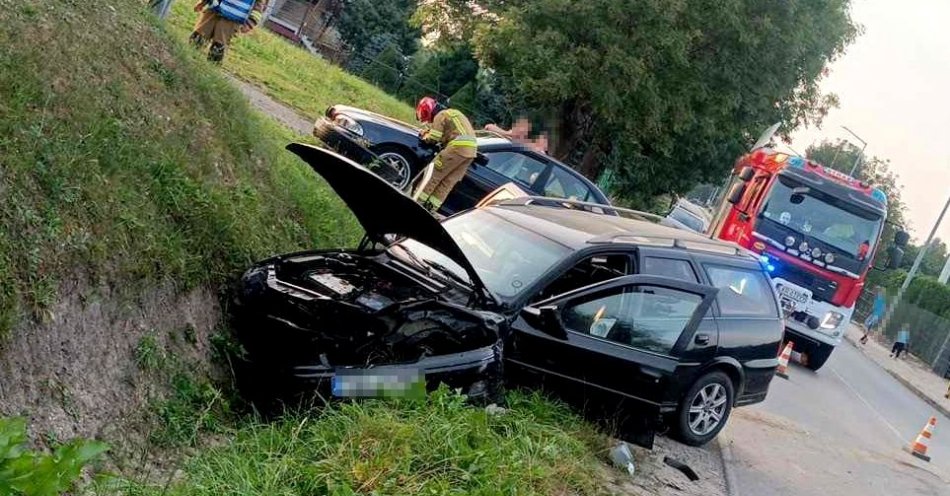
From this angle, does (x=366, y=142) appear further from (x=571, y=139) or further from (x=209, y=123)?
(x=571, y=139)

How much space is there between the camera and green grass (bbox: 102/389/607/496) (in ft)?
15.6

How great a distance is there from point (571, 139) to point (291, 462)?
24906 mm

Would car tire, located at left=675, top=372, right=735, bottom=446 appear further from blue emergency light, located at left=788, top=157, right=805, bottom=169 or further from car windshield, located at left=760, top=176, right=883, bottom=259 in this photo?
blue emergency light, located at left=788, top=157, right=805, bottom=169

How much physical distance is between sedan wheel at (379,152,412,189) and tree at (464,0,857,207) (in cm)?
1047

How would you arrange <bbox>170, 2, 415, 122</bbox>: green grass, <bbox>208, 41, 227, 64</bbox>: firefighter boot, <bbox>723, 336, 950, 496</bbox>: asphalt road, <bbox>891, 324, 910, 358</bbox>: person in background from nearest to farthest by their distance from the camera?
1. <bbox>723, 336, 950, 496</bbox>: asphalt road
2. <bbox>208, 41, 227, 64</bbox>: firefighter boot
3. <bbox>170, 2, 415, 122</bbox>: green grass
4. <bbox>891, 324, 910, 358</bbox>: person in background

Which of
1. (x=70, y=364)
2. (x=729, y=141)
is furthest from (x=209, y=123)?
(x=729, y=141)

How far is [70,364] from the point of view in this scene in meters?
4.96

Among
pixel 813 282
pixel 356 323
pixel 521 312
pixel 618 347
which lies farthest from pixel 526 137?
pixel 356 323

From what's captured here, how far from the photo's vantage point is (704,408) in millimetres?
8406

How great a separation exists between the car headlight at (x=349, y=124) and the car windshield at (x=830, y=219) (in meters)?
7.16

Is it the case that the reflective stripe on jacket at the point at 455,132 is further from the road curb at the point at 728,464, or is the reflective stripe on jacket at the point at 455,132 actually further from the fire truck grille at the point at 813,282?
the fire truck grille at the point at 813,282

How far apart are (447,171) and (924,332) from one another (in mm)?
32062

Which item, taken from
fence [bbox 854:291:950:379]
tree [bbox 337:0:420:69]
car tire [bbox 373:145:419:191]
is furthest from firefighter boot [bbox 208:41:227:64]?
tree [bbox 337:0:420:69]

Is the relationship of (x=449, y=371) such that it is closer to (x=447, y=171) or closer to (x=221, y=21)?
(x=447, y=171)
